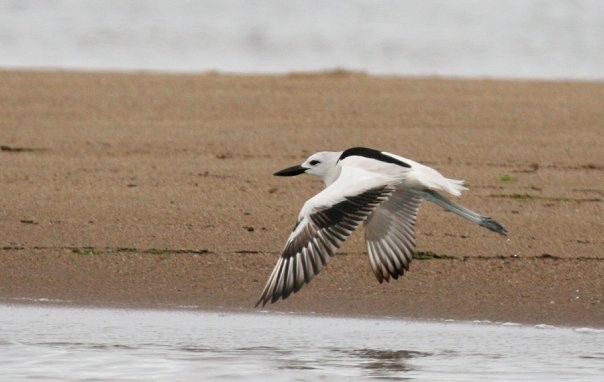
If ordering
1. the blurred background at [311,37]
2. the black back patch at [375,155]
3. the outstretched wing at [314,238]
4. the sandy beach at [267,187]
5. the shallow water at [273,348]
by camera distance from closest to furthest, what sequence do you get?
the shallow water at [273,348]
the outstretched wing at [314,238]
the black back patch at [375,155]
the sandy beach at [267,187]
the blurred background at [311,37]

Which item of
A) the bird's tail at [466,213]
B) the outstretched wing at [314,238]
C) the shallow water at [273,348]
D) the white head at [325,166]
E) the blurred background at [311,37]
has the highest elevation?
the blurred background at [311,37]

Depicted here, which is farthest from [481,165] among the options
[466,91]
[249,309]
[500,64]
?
[500,64]

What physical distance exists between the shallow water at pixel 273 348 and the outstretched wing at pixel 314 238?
1.35ft

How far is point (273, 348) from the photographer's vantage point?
9375mm

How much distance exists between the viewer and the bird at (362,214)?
9156mm

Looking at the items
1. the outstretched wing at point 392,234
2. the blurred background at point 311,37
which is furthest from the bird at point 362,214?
the blurred background at point 311,37

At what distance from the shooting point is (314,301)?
10.2 m

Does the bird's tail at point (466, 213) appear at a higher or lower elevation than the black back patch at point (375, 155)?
lower

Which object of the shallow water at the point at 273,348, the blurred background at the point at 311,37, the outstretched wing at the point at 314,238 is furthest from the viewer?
the blurred background at the point at 311,37

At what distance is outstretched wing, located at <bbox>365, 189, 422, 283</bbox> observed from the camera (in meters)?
10.0

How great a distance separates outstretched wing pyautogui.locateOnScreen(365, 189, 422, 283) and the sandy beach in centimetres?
26

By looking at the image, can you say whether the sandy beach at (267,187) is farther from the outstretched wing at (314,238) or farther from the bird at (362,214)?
the outstretched wing at (314,238)

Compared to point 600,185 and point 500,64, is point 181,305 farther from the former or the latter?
point 500,64

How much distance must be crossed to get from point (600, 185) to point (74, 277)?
4.18 m
